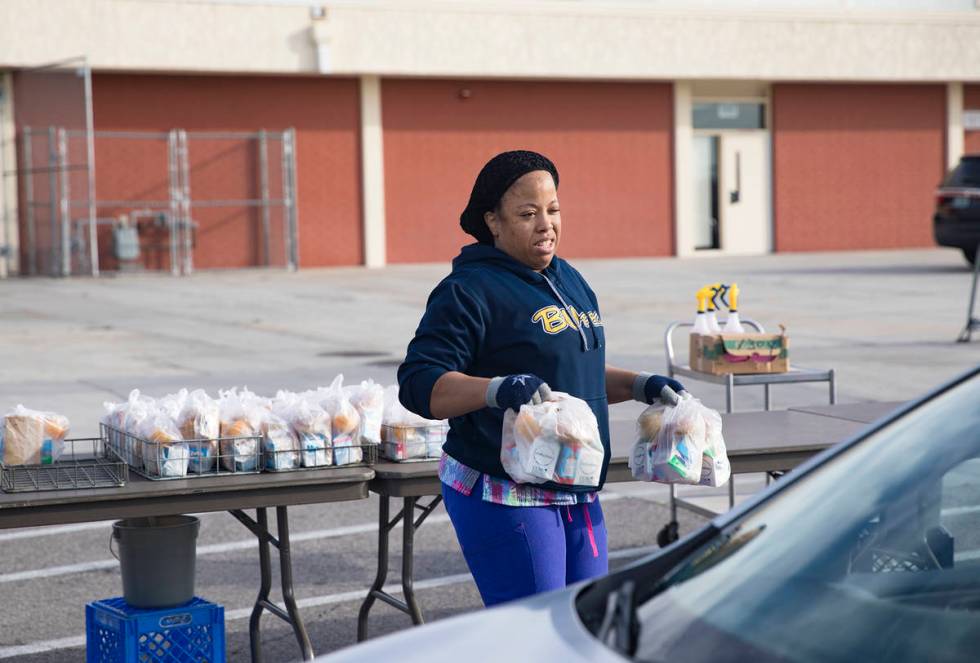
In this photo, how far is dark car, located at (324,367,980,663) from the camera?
8.41 ft

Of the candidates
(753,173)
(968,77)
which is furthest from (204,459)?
(968,77)

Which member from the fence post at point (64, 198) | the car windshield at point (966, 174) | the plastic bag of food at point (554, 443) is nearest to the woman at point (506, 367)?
the plastic bag of food at point (554, 443)

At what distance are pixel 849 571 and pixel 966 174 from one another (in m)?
23.0

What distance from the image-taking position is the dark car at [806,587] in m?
2.56

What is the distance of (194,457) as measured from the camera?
15.9 ft

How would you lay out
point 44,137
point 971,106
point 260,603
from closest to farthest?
point 260,603 < point 44,137 < point 971,106

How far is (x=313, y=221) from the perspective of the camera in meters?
30.0

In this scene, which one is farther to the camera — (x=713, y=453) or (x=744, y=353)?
(x=744, y=353)

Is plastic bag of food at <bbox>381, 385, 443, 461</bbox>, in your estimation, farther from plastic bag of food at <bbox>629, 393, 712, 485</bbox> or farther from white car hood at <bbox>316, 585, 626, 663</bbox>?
white car hood at <bbox>316, 585, 626, 663</bbox>

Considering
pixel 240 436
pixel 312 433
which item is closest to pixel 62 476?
pixel 240 436

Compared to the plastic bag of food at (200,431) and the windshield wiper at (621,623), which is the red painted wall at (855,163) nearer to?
the plastic bag of food at (200,431)

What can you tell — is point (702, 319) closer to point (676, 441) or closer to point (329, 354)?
point (676, 441)

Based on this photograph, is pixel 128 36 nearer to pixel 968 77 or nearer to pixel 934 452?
pixel 968 77

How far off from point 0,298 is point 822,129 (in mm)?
19133
